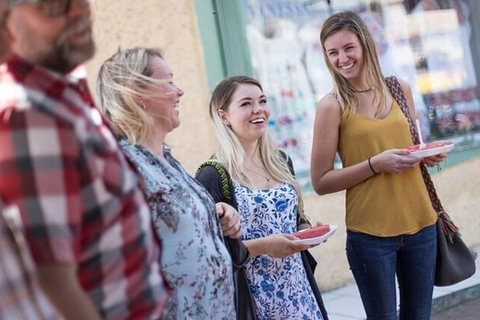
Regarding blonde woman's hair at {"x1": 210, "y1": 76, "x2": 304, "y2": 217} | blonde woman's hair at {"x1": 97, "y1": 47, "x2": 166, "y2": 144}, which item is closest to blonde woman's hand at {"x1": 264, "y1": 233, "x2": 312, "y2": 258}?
blonde woman's hair at {"x1": 210, "y1": 76, "x2": 304, "y2": 217}

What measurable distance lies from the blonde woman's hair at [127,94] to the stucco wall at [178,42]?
3525mm

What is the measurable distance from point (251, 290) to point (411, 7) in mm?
5488

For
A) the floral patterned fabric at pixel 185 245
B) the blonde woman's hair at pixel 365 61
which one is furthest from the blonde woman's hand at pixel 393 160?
the floral patterned fabric at pixel 185 245

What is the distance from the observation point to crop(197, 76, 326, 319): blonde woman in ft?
11.1

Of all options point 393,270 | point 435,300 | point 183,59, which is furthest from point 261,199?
point 435,300

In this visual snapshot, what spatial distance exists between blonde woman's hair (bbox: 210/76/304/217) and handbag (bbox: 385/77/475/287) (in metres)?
0.71

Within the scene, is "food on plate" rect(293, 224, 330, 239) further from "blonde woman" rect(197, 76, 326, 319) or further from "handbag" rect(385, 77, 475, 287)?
"handbag" rect(385, 77, 475, 287)

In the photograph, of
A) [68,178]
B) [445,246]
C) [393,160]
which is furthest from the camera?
[445,246]

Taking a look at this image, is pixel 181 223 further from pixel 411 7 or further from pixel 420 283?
pixel 411 7

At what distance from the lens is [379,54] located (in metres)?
7.93

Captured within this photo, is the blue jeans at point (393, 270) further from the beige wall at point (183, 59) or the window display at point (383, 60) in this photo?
the window display at point (383, 60)

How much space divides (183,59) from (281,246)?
136 inches

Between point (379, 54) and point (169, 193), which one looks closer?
point (169, 193)

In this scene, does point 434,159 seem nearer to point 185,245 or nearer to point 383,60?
point 185,245
